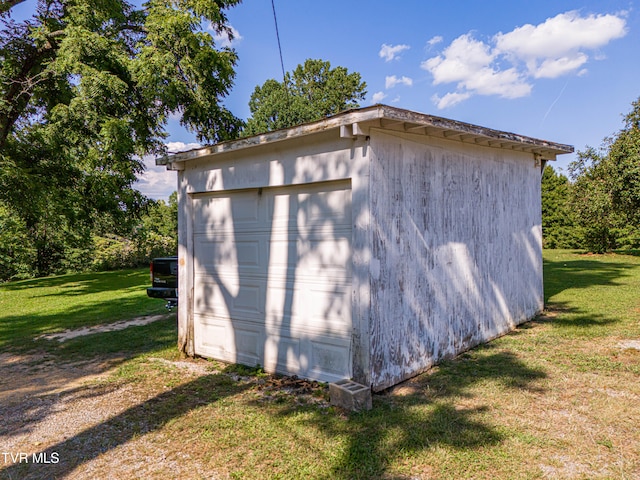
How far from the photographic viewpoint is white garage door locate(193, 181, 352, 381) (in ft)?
Result: 13.6

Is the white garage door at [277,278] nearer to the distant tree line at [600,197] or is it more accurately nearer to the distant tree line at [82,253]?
the distant tree line at [600,197]

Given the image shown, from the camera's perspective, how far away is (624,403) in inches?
140

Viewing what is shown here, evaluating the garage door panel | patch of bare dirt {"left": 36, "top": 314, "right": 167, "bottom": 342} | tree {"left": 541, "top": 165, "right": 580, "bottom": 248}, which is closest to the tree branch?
patch of bare dirt {"left": 36, "top": 314, "right": 167, "bottom": 342}

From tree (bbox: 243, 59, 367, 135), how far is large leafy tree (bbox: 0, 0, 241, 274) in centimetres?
1341

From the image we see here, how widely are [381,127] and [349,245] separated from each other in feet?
3.90

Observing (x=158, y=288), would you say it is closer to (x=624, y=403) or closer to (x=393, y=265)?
(x=393, y=265)

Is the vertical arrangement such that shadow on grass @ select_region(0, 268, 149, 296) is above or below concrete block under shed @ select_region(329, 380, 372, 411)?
below

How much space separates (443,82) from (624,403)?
2009 centimetres

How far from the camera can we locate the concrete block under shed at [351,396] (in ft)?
11.6

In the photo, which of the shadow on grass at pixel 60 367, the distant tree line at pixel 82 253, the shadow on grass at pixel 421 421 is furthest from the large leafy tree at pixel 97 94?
the shadow on grass at pixel 421 421

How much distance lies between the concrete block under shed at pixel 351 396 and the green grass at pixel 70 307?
4.15 m

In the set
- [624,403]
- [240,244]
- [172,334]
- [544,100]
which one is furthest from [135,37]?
[624,403]

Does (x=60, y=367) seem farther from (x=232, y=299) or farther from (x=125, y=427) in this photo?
(x=125, y=427)

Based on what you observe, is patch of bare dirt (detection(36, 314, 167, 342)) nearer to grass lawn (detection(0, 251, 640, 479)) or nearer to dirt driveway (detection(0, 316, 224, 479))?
dirt driveway (detection(0, 316, 224, 479))
